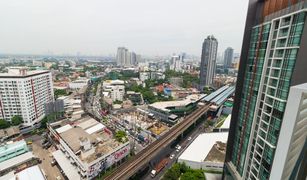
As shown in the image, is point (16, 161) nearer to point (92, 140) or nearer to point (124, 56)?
point (92, 140)

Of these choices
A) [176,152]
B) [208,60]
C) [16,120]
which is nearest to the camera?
[176,152]

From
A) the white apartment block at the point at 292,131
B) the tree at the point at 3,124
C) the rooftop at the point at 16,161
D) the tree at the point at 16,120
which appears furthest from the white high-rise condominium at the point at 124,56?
the white apartment block at the point at 292,131

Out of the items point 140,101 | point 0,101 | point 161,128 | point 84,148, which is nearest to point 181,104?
point 161,128

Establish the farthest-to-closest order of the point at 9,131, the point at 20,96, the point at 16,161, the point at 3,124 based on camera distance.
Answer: the point at 20,96 < the point at 3,124 < the point at 9,131 < the point at 16,161

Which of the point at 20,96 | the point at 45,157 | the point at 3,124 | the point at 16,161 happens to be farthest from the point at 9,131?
the point at 45,157

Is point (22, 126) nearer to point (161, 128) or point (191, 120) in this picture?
point (161, 128)

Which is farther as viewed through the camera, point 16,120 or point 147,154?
point 16,120

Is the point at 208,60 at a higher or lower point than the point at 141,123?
higher
